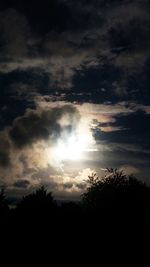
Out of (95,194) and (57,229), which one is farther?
(95,194)

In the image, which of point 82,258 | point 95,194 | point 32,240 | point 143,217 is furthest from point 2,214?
point 95,194

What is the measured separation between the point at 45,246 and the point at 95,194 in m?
41.8

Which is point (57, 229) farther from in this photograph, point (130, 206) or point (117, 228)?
point (130, 206)

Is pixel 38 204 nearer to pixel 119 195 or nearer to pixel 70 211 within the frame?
pixel 70 211

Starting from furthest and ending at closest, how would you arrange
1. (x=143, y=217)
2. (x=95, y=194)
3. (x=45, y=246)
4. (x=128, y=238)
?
(x=95, y=194) < (x=143, y=217) < (x=128, y=238) < (x=45, y=246)

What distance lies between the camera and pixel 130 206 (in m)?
72.8

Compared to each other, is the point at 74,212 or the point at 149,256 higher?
the point at 74,212

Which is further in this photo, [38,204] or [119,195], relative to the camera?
[119,195]

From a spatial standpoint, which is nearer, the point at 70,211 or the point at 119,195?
the point at 70,211

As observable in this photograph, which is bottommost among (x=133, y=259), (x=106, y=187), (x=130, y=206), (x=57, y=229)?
(x=133, y=259)

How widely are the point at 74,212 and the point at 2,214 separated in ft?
30.1

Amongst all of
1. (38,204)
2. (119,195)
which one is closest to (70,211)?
(38,204)

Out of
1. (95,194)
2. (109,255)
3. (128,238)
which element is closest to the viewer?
(109,255)

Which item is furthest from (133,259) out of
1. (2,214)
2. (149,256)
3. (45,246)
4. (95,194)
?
(95,194)
